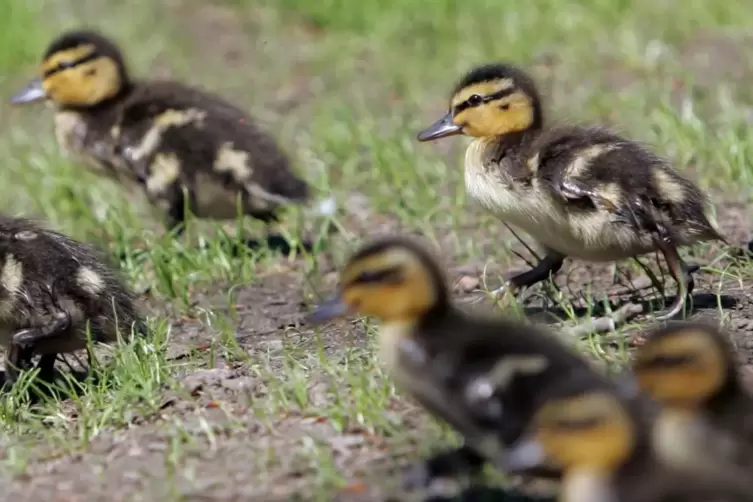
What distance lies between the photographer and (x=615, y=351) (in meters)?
4.09

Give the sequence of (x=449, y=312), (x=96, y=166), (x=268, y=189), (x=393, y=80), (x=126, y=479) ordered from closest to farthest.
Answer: (x=449, y=312) < (x=126, y=479) < (x=268, y=189) < (x=96, y=166) < (x=393, y=80)

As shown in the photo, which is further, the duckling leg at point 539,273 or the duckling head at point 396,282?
the duckling leg at point 539,273

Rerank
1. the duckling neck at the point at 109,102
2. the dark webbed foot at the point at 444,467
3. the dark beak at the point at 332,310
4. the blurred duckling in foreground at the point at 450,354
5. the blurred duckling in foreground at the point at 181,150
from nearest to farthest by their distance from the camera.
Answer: the blurred duckling in foreground at the point at 450,354
the dark webbed foot at the point at 444,467
the dark beak at the point at 332,310
the blurred duckling in foreground at the point at 181,150
the duckling neck at the point at 109,102

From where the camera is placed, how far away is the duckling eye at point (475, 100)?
16.3 feet

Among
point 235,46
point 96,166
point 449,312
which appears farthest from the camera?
point 235,46

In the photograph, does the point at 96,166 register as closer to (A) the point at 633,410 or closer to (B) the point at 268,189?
(B) the point at 268,189

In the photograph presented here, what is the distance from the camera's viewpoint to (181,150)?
6.15 meters

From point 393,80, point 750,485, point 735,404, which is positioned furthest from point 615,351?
point 393,80

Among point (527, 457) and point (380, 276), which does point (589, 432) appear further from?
point (380, 276)

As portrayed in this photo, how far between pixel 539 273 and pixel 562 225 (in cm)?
31

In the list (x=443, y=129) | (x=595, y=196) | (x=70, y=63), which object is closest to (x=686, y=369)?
(x=595, y=196)

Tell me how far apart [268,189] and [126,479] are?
263cm

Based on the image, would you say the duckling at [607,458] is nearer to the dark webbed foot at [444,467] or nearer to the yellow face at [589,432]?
the yellow face at [589,432]

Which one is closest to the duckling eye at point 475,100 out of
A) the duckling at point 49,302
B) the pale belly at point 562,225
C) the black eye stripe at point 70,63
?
the pale belly at point 562,225
